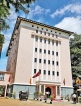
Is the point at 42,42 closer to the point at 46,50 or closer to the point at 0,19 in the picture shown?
the point at 46,50

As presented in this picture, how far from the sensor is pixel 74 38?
44812mm

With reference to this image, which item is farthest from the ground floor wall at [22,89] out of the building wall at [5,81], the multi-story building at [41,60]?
the building wall at [5,81]

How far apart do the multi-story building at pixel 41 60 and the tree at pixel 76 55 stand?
160 inches

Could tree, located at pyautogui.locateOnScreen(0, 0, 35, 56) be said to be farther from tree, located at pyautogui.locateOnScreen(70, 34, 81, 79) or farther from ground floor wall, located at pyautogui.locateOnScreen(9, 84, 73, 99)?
tree, located at pyautogui.locateOnScreen(70, 34, 81, 79)

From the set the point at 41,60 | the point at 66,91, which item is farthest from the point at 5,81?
the point at 66,91

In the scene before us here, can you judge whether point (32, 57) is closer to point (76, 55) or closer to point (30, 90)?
point (30, 90)

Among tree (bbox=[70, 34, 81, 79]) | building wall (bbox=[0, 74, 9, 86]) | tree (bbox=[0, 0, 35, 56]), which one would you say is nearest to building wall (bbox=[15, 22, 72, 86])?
tree (bbox=[70, 34, 81, 79])

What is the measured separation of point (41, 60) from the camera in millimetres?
34500

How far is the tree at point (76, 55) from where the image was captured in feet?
130

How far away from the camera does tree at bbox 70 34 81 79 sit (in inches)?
1560

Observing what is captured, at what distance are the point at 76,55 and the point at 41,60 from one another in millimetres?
14545

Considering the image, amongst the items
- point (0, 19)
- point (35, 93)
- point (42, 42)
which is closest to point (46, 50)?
point (42, 42)

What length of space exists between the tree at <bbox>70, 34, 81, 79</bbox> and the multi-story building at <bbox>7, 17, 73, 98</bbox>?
4074mm

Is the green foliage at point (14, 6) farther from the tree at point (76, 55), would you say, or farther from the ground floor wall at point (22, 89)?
the tree at point (76, 55)
